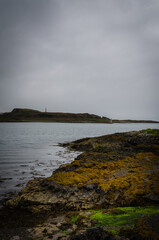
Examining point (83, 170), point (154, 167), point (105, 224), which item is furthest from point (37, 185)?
point (154, 167)

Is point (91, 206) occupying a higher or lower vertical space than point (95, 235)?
lower

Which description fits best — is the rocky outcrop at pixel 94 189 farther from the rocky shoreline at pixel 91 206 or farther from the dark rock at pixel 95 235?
the dark rock at pixel 95 235

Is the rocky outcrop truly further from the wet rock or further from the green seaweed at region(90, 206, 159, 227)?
the wet rock

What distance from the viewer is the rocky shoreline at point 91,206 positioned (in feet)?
11.2

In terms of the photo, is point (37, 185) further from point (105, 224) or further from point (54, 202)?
point (105, 224)

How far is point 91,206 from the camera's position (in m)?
5.13

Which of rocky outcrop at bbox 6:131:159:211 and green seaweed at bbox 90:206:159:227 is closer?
green seaweed at bbox 90:206:159:227

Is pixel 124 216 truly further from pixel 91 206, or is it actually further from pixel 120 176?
pixel 120 176

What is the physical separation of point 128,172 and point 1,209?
4891 millimetres

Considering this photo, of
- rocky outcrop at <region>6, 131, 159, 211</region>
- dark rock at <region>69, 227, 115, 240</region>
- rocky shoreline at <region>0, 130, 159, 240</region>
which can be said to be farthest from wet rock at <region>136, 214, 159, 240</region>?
rocky outcrop at <region>6, 131, 159, 211</region>

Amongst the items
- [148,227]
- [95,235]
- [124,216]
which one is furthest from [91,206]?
[148,227]

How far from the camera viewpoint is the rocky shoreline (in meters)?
3.42

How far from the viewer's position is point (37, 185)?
6.50 metres

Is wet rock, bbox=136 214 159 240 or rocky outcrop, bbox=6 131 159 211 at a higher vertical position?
wet rock, bbox=136 214 159 240
